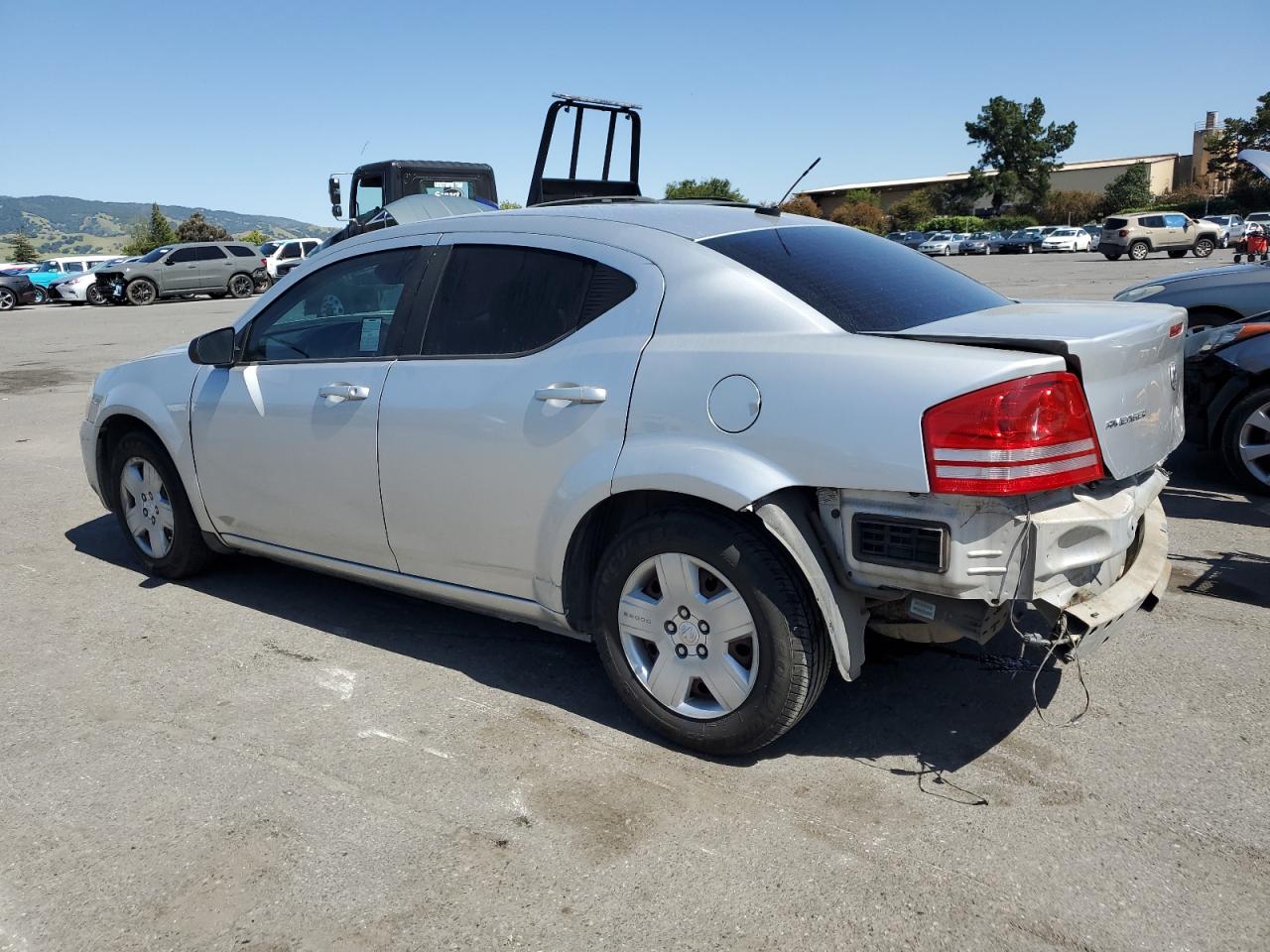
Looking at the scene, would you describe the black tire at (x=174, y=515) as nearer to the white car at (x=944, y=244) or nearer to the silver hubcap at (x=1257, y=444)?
the silver hubcap at (x=1257, y=444)

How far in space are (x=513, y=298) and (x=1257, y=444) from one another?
15.9 ft

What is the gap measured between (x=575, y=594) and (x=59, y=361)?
15262 millimetres

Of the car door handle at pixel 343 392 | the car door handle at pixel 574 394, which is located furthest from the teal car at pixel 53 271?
the car door handle at pixel 574 394

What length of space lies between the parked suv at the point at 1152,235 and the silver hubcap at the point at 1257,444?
38.0 meters

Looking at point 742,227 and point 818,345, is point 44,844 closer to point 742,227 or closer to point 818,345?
point 818,345

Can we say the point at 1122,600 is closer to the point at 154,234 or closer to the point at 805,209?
the point at 805,209

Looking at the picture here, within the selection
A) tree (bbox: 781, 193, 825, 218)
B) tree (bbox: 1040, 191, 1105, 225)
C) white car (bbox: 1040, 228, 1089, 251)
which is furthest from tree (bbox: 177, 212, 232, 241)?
tree (bbox: 1040, 191, 1105, 225)

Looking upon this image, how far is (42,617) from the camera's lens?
4.79 metres

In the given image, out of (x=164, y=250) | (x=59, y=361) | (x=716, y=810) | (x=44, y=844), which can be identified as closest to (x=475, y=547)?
(x=716, y=810)

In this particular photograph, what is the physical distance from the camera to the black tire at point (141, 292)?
31308 millimetres

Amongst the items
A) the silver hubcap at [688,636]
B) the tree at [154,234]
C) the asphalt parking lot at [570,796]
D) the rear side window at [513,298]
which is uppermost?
the tree at [154,234]

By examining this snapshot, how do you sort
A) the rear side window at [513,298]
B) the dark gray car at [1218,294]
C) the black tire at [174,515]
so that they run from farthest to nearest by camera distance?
the dark gray car at [1218,294]
the black tire at [174,515]
the rear side window at [513,298]

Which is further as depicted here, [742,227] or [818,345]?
[742,227]

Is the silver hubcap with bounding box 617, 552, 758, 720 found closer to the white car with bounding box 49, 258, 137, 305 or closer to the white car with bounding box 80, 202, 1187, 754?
the white car with bounding box 80, 202, 1187, 754
